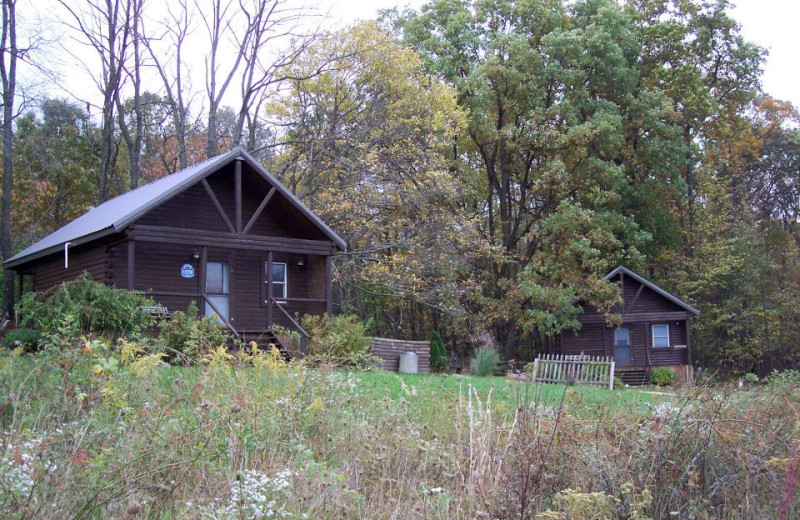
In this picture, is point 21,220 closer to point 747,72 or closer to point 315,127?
point 315,127

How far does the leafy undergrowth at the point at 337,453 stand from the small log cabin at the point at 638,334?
2396 cm

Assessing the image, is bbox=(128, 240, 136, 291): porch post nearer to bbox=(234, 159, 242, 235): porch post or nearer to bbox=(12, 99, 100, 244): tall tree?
bbox=(234, 159, 242, 235): porch post

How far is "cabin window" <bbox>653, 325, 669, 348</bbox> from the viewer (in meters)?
31.4

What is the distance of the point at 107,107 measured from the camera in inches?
1168

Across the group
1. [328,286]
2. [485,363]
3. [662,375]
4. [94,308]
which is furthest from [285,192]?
[662,375]

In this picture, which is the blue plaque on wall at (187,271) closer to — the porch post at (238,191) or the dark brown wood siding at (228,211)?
the dark brown wood siding at (228,211)

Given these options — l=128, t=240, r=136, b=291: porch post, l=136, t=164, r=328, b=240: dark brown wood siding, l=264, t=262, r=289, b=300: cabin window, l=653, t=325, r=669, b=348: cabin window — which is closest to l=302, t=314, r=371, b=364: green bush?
l=264, t=262, r=289, b=300: cabin window

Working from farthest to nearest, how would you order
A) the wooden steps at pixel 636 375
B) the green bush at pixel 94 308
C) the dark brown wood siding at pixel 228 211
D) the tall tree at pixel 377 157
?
the wooden steps at pixel 636 375
the tall tree at pixel 377 157
the dark brown wood siding at pixel 228 211
the green bush at pixel 94 308

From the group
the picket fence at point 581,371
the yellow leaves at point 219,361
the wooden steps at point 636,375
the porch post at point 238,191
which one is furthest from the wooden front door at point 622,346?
the yellow leaves at point 219,361

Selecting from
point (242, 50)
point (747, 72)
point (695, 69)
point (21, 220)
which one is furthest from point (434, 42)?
point (21, 220)

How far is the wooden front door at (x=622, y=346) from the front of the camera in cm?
3120

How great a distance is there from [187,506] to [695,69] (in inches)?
1332

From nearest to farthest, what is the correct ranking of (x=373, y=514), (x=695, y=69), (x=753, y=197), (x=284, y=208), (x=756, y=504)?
(x=373, y=514), (x=756, y=504), (x=284, y=208), (x=695, y=69), (x=753, y=197)

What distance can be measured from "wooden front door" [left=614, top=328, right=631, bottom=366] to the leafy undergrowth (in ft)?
80.9
